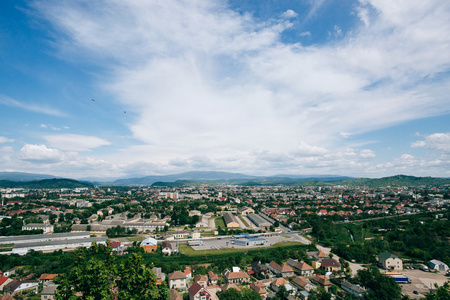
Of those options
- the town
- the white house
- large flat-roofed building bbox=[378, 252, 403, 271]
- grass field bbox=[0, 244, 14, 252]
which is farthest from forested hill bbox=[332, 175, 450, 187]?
grass field bbox=[0, 244, 14, 252]

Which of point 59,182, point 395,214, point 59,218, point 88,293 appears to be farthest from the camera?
point 59,182

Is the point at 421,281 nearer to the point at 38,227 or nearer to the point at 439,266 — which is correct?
the point at 439,266

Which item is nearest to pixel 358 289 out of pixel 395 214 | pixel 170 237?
pixel 170 237

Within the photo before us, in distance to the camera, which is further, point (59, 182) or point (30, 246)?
point (59, 182)

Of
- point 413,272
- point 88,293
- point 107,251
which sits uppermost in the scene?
point 107,251

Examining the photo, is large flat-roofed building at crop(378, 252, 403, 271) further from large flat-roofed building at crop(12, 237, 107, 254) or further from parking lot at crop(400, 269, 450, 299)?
large flat-roofed building at crop(12, 237, 107, 254)

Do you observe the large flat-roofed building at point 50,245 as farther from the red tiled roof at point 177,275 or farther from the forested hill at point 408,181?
the forested hill at point 408,181

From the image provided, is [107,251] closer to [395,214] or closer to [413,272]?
[413,272]

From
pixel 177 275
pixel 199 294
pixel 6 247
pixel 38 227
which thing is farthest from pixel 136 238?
pixel 199 294
